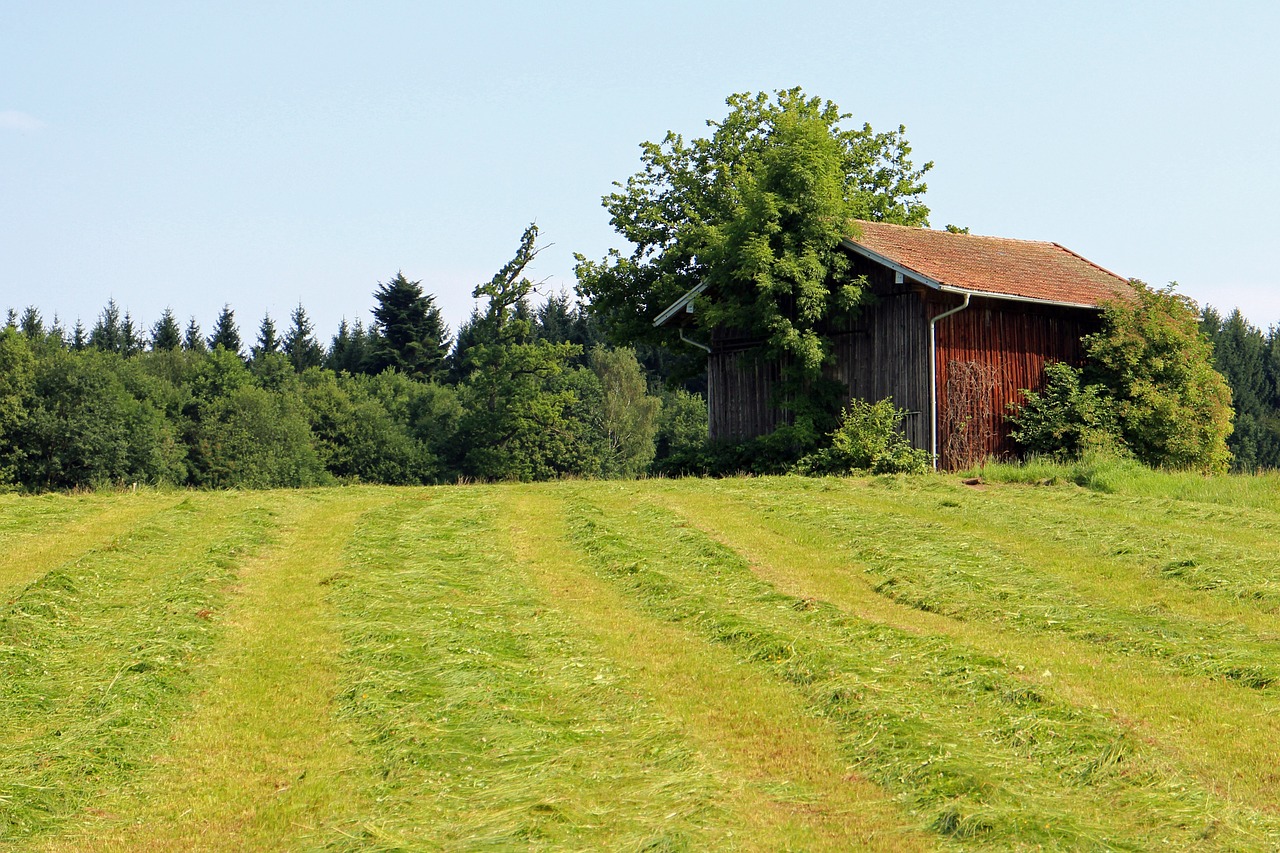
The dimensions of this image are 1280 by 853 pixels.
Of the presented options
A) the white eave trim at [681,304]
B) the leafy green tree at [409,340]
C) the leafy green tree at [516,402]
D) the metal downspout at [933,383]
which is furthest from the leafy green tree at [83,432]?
the metal downspout at [933,383]

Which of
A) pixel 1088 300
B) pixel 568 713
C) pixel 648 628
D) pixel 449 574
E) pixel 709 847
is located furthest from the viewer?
pixel 1088 300

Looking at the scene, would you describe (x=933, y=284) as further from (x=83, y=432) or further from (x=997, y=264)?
(x=83, y=432)


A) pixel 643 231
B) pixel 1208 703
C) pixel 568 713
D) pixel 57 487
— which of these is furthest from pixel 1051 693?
pixel 57 487

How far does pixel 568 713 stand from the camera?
7617 millimetres

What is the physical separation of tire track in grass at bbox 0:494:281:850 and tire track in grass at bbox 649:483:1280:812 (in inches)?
221

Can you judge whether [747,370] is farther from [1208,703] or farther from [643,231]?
[1208,703]

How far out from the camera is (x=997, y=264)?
25.3 meters

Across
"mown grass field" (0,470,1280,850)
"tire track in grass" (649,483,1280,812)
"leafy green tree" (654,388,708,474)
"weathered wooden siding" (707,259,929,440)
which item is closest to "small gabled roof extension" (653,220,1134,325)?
"weathered wooden siding" (707,259,929,440)

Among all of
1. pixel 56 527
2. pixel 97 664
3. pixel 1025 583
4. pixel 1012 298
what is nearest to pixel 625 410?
pixel 1012 298

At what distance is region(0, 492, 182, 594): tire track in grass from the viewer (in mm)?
13117

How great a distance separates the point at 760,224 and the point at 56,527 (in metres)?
14.1

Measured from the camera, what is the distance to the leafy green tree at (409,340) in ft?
246

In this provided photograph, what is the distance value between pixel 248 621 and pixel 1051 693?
6.71 m

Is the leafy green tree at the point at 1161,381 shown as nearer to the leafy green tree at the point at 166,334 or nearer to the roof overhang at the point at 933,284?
the roof overhang at the point at 933,284
